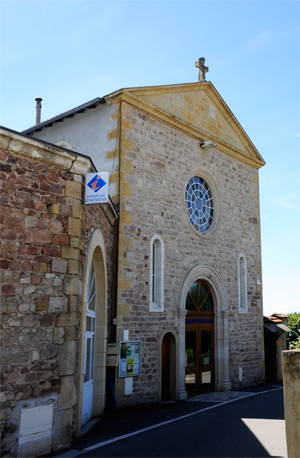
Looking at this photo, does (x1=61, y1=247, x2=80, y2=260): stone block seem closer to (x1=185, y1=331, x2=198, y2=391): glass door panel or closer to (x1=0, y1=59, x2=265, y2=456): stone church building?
(x1=0, y1=59, x2=265, y2=456): stone church building

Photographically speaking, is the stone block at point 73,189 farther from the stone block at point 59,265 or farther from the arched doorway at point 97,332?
the arched doorway at point 97,332

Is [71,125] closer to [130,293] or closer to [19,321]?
[130,293]

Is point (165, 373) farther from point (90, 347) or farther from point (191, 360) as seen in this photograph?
point (90, 347)

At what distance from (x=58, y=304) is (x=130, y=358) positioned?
3833 mm

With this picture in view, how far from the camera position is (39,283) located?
6121 mm

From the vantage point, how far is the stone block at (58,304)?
6.20 meters

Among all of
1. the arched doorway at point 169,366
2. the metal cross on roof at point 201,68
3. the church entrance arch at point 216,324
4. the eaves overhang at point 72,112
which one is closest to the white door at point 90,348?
the arched doorway at point 169,366

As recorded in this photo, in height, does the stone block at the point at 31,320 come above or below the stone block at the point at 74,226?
below

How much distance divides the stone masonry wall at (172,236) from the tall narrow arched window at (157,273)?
16 centimetres

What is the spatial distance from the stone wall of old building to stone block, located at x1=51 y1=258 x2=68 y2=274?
0.6 inches

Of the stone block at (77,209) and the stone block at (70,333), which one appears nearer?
the stone block at (70,333)

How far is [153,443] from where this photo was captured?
6574 mm

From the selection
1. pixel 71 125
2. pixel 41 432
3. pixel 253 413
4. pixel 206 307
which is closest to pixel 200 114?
pixel 71 125

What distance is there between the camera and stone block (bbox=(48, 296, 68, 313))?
6199 mm
